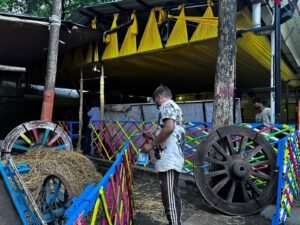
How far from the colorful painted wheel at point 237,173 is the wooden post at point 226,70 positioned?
1.23 ft

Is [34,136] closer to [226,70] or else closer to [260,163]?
[226,70]

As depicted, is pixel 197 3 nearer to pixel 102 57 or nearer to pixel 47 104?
pixel 102 57

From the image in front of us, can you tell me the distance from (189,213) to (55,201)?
1.86m

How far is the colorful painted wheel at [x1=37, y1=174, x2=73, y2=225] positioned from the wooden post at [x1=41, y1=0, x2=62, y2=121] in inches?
100.0

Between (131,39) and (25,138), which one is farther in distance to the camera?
(131,39)

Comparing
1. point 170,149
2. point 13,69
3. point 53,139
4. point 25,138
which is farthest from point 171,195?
point 13,69

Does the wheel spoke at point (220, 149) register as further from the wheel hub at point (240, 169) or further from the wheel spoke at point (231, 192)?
the wheel spoke at point (231, 192)

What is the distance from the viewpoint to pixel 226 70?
4414 mm

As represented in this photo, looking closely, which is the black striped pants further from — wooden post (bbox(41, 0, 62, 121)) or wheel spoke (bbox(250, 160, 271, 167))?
wooden post (bbox(41, 0, 62, 121))

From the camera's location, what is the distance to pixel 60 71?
10.5 metres

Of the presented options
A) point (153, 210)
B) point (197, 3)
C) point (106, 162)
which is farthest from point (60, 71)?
point (153, 210)

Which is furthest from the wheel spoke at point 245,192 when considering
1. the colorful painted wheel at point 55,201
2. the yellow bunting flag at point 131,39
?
the yellow bunting flag at point 131,39

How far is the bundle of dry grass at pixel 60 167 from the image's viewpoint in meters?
4.37

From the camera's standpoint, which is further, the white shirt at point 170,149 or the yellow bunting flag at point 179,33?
the yellow bunting flag at point 179,33
